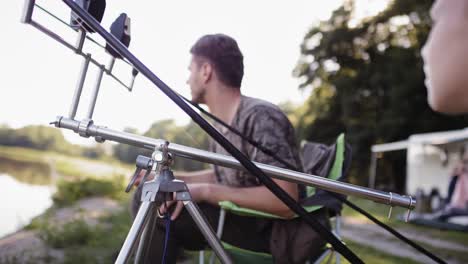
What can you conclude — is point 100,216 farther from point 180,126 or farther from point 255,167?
point 255,167

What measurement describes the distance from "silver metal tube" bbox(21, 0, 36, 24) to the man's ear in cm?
113

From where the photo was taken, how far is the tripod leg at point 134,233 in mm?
972

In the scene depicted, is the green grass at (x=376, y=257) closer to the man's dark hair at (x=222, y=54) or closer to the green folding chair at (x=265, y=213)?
the green folding chair at (x=265, y=213)

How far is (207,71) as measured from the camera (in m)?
2.00

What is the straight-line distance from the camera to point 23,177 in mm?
5965

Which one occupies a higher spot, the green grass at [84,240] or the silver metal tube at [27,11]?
the silver metal tube at [27,11]

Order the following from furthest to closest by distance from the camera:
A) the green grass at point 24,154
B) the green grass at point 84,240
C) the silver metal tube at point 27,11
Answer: the green grass at point 24,154, the green grass at point 84,240, the silver metal tube at point 27,11

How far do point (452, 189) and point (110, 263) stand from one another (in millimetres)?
9148

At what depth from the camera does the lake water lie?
4.70m

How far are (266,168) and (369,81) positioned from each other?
970 inches

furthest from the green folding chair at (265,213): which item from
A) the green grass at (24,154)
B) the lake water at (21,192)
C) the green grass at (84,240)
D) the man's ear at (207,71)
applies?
the green grass at (24,154)

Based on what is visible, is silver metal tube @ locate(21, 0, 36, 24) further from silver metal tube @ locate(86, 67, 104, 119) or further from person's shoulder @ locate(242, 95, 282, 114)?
person's shoulder @ locate(242, 95, 282, 114)

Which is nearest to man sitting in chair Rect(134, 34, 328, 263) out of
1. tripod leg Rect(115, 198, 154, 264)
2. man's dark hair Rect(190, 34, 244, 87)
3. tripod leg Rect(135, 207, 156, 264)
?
man's dark hair Rect(190, 34, 244, 87)

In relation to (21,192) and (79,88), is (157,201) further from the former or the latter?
(21,192)
